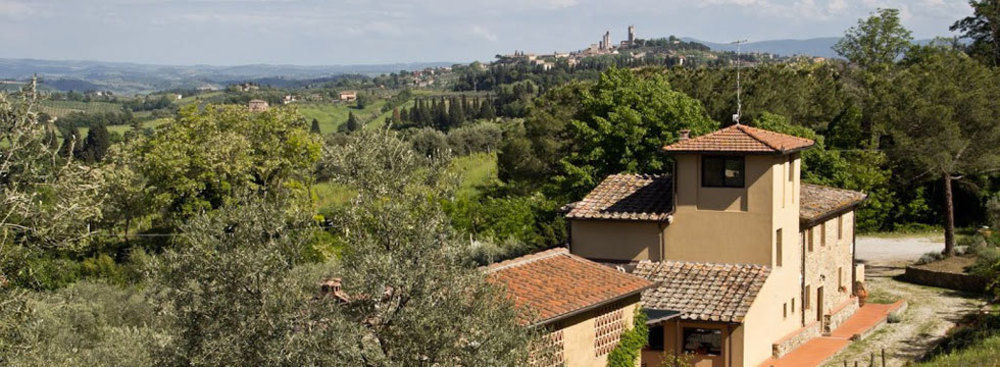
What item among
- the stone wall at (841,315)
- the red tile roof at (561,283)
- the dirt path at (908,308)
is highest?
the red tile roof at (561,283)

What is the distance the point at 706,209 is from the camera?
24.5 metres

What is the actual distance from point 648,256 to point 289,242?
15.1m

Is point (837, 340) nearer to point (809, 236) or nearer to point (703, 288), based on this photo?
point (809, 236)

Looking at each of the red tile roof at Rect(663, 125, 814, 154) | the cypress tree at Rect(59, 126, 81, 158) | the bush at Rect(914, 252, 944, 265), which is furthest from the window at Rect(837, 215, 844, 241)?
the cypress tree at Rect(59, 126, 81, 158)

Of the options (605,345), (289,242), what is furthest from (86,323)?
(289,242)

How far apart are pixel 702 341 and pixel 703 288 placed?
1272mm

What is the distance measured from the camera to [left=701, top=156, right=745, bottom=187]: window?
24.2m

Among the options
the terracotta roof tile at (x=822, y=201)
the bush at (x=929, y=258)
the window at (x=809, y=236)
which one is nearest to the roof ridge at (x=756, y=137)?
the terracotta roof tile at (x=822, y=201)

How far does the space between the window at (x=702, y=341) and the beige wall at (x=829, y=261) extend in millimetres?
4732

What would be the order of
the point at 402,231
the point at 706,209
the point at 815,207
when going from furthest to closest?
the point at 815,207
the point at 706,209
the point at 402,231

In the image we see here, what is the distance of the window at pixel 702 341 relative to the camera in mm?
22812

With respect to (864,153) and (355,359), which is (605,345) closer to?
(355,359)

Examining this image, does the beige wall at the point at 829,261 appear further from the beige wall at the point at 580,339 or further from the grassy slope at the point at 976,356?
the beige wall at the point at 580,339

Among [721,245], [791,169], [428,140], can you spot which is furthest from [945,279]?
[428,140]
